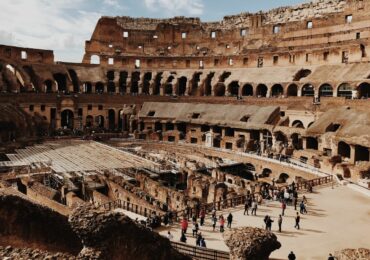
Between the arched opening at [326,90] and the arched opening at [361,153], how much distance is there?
496 inches

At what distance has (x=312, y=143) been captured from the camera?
3541 cm

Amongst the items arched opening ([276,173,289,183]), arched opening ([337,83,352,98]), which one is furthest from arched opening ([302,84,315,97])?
arched opening ([276,173,289,183])

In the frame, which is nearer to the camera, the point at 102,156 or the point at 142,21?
the point at 102,156

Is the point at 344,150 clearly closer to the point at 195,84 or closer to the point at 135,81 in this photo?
the point at 195,84

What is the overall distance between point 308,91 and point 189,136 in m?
15.4

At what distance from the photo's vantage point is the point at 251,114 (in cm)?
4178

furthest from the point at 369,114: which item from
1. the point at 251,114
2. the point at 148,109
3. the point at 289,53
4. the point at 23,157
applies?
the point at 23,157

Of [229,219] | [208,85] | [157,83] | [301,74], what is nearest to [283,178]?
[229,219]

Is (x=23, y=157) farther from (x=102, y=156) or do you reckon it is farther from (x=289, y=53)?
(x=289, y=53)

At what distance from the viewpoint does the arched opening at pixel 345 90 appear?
39.6m

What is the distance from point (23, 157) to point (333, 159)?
Answer: 27043mm

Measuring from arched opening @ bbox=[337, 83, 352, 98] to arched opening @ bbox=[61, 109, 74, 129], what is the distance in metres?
34.2

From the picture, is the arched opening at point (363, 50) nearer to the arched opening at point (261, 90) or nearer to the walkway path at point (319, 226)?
the arched opening at point (261, 90)

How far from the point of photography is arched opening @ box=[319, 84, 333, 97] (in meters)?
42.0
